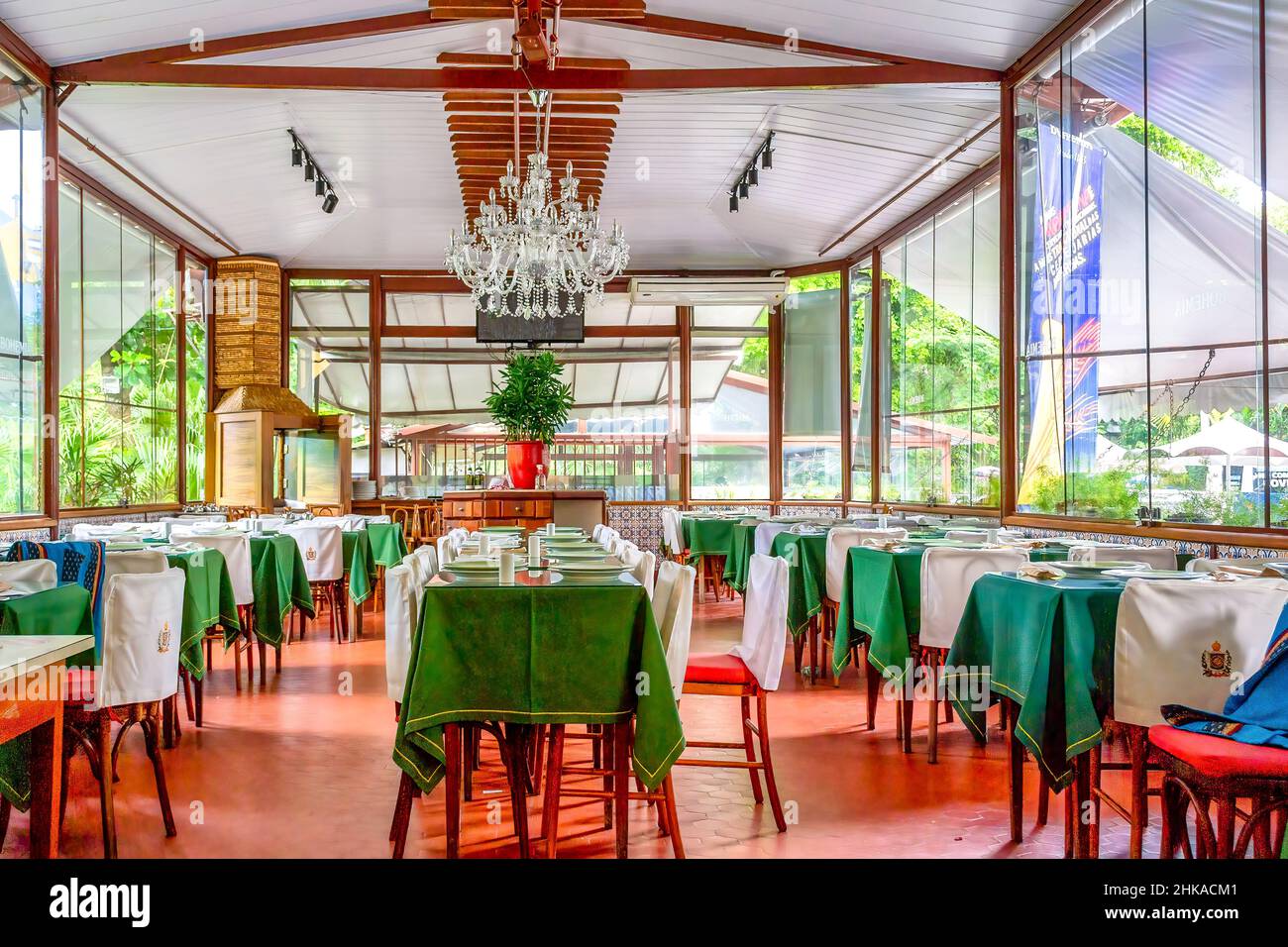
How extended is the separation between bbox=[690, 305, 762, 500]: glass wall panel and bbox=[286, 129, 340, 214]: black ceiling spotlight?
4.44m

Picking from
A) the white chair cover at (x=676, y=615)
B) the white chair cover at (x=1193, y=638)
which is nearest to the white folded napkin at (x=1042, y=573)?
the white chair cover at (x=1193, y=638)

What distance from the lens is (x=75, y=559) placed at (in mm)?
3965

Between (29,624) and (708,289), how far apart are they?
9.32 meters

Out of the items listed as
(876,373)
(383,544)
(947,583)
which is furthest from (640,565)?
(876,373)

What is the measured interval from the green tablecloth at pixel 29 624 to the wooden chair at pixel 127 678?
18cm

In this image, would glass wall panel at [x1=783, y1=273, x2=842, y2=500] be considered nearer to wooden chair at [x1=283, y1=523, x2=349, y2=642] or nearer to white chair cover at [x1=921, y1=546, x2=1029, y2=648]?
wooden chair at [x1=283, y1=523, x2=349, y2=642]

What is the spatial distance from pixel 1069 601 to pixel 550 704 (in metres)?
1.63

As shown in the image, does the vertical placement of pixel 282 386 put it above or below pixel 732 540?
A: above

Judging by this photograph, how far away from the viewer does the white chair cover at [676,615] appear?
3256 millimetres

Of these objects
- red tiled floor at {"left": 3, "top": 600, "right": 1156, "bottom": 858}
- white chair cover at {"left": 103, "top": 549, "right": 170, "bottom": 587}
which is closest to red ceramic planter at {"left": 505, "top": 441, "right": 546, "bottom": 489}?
red tiled floor at {"left": 3, "top": 600, "right": 1156, "bottom": 858}

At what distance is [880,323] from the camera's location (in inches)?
414

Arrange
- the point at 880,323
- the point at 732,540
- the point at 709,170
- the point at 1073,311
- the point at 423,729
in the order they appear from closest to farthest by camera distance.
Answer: the point at 423,729 < the point at 1073,311 < the point at 732,540 < the point at 709,170 < the point at 880,323
